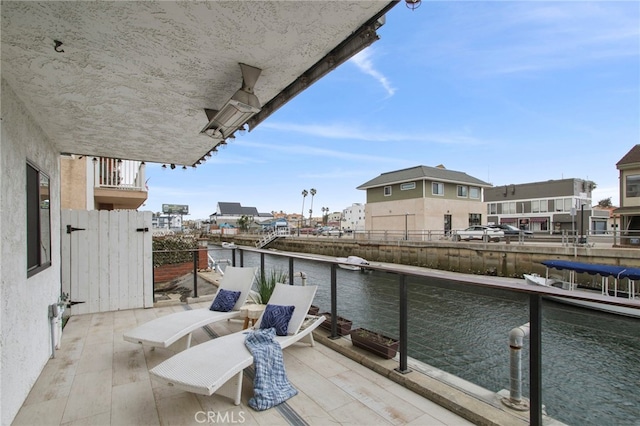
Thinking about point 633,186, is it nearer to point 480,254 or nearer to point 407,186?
point 480,254

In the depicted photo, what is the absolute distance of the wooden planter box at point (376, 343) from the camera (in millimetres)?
2806

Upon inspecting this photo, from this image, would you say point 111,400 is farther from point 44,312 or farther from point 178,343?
point 44,312

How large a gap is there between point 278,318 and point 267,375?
0.73 meters

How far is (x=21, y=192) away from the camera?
97.9 inches

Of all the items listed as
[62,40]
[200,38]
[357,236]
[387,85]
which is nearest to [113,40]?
[62,40]

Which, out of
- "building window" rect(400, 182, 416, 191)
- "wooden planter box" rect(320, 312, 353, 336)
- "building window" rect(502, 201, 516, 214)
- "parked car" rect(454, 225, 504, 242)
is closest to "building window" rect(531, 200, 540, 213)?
"building window" rect(502, 201, 516, 214)

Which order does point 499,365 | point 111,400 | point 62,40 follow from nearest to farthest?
point 62,40
point 111,400
point 499,365

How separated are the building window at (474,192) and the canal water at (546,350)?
17357 mm

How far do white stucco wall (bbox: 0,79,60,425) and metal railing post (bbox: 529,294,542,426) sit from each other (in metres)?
3.18

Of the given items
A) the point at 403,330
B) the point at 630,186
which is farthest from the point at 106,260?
the point at 630,186

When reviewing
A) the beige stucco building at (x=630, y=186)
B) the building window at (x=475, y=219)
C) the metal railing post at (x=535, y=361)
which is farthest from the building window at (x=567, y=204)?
the metal railing post at (x=535, y=361)

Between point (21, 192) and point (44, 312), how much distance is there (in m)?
1.33

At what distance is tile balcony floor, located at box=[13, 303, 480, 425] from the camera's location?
2.06 m

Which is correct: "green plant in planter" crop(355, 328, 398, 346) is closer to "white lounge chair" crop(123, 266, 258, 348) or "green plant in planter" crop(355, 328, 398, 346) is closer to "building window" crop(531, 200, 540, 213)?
"white lounge chair" crop(123, 266, 258, 348)
